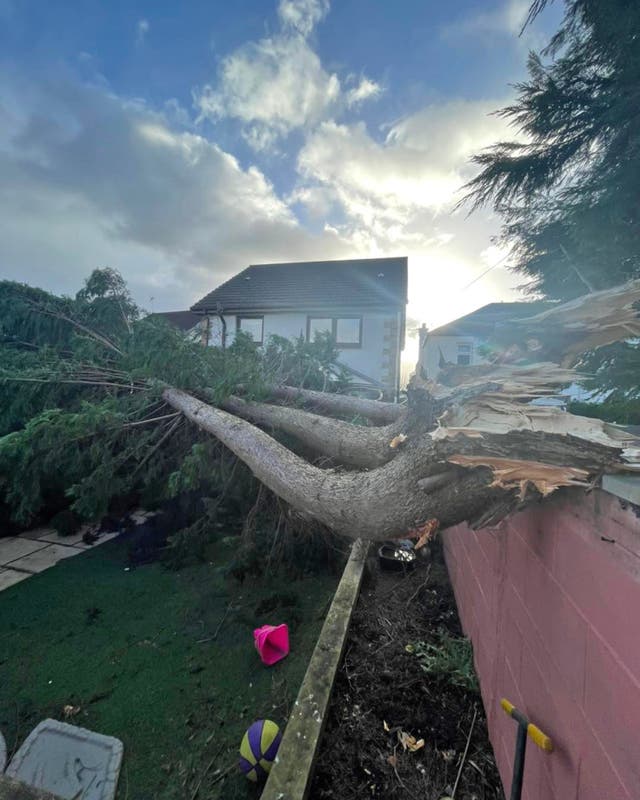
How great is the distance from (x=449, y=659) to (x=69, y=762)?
9.20ft

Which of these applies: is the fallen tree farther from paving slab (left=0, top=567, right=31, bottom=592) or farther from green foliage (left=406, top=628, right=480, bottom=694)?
paving slab (left=0, top=567, right=31, bottom=592)

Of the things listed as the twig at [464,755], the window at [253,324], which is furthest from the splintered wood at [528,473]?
the window at [253,324]

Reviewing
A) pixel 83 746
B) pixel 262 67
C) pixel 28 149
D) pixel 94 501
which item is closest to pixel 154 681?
pixel 83 746

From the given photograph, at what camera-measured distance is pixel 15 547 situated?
5219mm

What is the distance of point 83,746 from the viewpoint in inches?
94.5

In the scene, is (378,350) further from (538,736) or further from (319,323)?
(538,736)

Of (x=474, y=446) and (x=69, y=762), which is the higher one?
(x=474, y=446)

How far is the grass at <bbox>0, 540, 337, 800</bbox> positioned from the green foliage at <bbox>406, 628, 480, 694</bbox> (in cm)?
115

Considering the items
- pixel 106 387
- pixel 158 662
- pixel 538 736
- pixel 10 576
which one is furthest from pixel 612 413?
pixel 10 576

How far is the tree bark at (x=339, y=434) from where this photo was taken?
6.66 feet

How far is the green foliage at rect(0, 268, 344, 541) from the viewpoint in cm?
380

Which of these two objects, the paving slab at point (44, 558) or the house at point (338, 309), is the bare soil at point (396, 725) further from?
the house at point (338, 309)

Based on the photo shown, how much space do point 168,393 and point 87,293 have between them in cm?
319

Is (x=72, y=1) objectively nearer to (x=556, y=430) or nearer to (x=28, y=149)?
(x=28, y=149)
